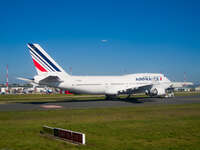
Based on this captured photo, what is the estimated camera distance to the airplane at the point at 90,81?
138ft

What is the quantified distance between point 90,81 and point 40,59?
11195 millimetres

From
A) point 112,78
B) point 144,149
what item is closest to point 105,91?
point 112,78

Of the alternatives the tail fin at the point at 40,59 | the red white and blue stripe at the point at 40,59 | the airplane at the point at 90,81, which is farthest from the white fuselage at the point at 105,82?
the red white and blue stripe at the point at 40,59

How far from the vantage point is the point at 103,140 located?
14117mm

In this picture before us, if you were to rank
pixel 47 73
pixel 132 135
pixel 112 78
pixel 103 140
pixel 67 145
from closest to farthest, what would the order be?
pixel 67 145 < pixel 103 140 < pixel 132 135 < pixel 47 73 < pixel 112 78

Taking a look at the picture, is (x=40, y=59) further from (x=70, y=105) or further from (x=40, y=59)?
(x=70, y=105)

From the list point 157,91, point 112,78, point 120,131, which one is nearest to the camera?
point 120,131

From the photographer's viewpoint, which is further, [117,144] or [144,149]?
[117,144]

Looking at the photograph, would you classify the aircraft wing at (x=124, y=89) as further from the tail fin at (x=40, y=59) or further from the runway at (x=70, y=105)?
the tail fin at (x=40, y=59)

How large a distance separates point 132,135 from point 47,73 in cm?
2994

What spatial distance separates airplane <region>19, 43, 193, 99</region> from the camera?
42031 millimetres

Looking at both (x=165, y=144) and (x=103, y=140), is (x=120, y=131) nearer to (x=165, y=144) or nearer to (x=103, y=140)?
(x=103, y=140)

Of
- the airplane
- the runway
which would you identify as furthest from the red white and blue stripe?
the runway

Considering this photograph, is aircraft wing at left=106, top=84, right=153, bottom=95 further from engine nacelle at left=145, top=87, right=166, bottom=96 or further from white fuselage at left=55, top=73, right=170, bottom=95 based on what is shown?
engine nacelle at left=145, top=87, right=166, bottom=96
